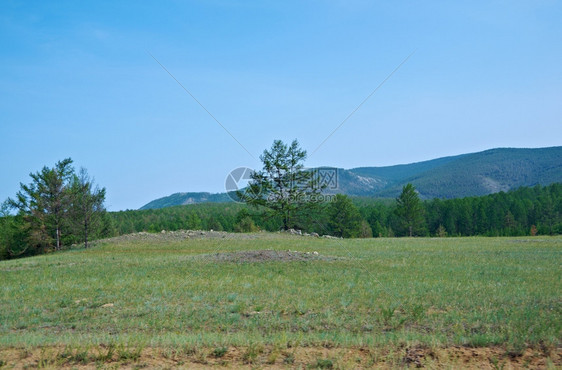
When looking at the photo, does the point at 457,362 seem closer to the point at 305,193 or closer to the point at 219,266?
the point at 219,266

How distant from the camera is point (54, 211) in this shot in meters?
39.7

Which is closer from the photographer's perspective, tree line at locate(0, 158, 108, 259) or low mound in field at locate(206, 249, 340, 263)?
low mound in field at locate(206, 249, 340, 263)

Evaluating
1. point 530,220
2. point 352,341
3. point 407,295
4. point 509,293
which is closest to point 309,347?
point 352,341

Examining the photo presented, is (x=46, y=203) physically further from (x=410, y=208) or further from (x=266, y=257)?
(x=410, y=208)

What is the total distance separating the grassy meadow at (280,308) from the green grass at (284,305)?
1.3 inches

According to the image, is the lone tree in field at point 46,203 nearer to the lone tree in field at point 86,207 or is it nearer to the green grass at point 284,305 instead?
the lone tree in field at point 86,207

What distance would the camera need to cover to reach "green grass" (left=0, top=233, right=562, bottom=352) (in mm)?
7762

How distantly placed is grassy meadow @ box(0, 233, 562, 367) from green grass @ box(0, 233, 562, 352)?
34mm

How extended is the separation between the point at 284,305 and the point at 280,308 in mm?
282

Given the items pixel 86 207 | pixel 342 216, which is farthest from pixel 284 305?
pixel 342 216

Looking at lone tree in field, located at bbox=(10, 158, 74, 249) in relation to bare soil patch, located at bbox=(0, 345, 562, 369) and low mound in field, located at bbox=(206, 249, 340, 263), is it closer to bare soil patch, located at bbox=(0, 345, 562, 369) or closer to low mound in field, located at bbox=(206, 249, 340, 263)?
low mound in field, located at bbox=(206, 249, 340, 263)

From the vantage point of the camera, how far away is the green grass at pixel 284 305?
7762mm

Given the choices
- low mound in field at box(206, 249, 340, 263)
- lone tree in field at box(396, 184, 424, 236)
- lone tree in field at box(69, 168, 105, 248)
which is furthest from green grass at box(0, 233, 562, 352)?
lone tree in field at box(396, 184, 424, 236)

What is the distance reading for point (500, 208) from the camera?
92688mm
